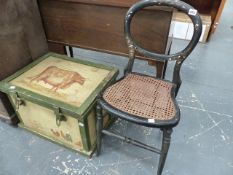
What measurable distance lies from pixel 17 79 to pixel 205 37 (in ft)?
7.09

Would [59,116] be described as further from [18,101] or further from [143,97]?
[143,97]

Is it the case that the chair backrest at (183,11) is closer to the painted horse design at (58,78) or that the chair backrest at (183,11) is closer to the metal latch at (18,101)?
the painted horse design at (58,78)

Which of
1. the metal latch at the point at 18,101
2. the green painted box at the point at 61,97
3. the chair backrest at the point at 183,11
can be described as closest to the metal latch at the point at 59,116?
the green painted box at the point at 61,97

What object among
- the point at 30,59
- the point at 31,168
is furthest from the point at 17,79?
the point at 31,168

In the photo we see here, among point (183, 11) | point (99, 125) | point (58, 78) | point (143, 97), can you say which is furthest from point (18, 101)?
point (183, 11)

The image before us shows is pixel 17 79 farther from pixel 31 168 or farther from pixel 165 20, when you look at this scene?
pixel 165 20

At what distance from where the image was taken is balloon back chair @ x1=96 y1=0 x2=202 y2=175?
88 centimetres

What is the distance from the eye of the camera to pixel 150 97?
99cm

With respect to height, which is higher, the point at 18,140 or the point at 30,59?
the point at 30,59

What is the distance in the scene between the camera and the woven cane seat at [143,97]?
0.90m

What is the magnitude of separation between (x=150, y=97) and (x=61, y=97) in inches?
19.3

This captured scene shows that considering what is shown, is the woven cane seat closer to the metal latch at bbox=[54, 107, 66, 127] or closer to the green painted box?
→ the green painted box

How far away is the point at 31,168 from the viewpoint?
3.87 feet

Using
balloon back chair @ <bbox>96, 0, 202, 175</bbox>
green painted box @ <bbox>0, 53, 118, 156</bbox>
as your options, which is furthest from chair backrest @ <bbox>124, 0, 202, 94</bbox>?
green painted box @ <bbox>0, 53, 118, 156</bbox>
